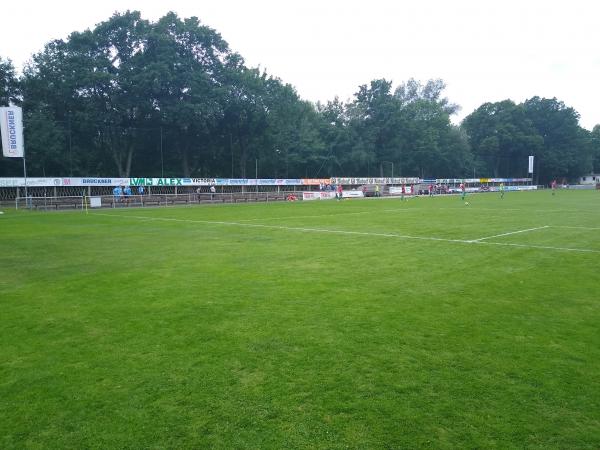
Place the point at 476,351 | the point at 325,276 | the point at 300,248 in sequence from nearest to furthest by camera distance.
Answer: the point at 476,351, the point at 325,276, the point at 300,248

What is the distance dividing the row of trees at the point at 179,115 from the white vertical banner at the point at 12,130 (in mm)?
14737

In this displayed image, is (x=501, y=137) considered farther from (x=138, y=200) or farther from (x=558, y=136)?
(x=138, y=200)

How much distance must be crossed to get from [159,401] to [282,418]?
1.08 metres

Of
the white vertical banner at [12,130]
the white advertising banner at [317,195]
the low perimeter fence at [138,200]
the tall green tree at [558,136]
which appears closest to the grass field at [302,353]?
the white vertical banner at [12,130]

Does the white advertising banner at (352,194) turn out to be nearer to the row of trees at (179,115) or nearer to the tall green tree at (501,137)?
the row of trees at (179,115)

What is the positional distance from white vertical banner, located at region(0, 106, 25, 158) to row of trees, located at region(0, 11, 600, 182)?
1474cm

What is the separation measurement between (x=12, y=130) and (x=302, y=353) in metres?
30.1

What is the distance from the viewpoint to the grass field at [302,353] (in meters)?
3.36

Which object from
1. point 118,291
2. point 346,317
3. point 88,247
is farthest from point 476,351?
point 88,247

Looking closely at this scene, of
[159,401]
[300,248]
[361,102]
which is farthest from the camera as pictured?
[361,102]

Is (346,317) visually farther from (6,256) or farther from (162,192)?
(162,192)

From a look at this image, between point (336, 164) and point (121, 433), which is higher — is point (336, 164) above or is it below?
above

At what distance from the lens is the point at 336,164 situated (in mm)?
66875

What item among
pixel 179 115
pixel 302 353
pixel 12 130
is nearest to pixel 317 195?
pixel 179 115
